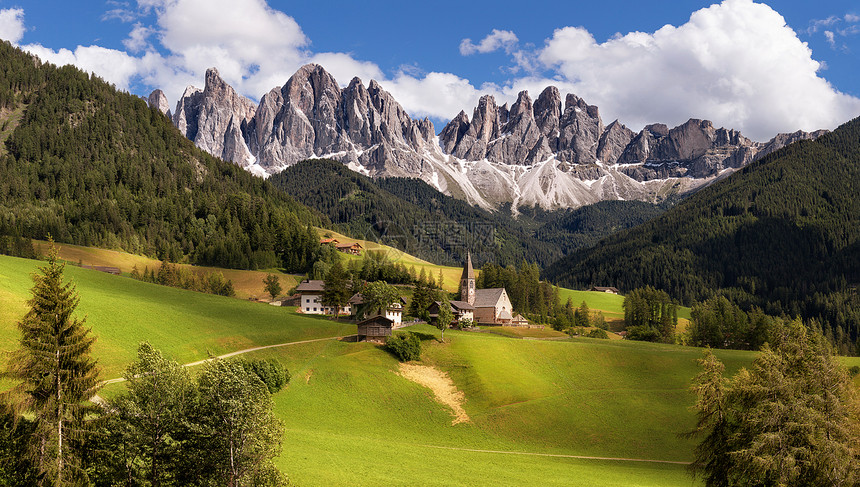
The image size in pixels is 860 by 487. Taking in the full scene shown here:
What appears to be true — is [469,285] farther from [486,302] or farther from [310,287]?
[310,287]

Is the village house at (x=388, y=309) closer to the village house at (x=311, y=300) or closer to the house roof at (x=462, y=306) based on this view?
the village house at (x=311, y=300)

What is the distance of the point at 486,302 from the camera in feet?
428

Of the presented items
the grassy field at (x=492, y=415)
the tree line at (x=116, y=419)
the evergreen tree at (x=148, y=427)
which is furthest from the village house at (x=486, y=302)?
the evergreen tree at (x=148, y=427)

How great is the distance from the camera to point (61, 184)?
570 feet

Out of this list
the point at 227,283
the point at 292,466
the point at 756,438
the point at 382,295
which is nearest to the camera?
the point at 756,438

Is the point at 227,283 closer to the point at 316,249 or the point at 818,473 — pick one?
the point at 316,249

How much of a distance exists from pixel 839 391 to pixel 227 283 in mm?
124234

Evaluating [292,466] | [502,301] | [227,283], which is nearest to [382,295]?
[502,301]

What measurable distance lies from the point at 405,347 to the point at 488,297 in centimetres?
5671

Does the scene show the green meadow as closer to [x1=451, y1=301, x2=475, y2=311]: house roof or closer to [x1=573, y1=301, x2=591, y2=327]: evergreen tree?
A: [x1=451, y1=301, x2=475, y2=311]: house roof

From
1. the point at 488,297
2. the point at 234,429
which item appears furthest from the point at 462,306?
the point at 234,429

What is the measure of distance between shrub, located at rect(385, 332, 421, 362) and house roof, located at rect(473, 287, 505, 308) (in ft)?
168

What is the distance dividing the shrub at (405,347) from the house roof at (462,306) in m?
42.8

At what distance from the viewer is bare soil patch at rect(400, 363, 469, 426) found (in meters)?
64.6
